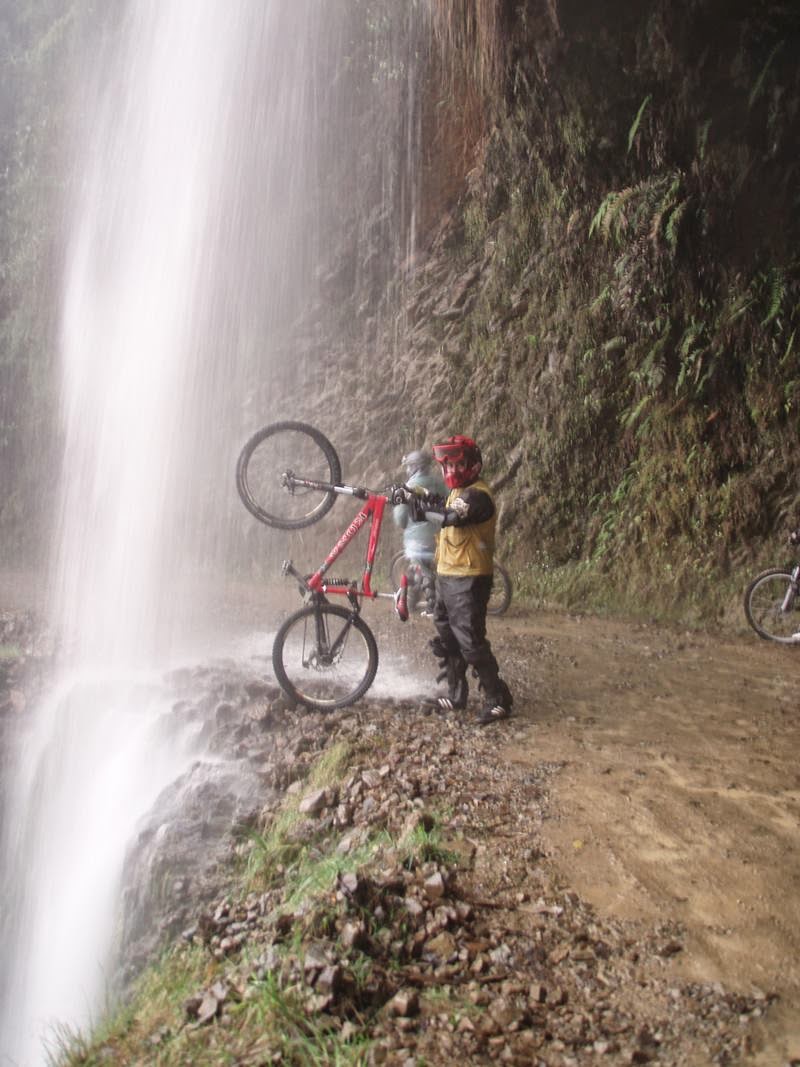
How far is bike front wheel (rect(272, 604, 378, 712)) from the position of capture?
5.99 m

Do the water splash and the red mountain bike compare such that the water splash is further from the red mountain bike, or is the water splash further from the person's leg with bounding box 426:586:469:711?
the person's leg with bounding box 426:586:469:711

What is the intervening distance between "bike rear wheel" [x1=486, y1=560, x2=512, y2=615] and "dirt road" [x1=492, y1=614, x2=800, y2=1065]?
5.64ft

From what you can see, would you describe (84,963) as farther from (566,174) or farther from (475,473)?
(566,174)

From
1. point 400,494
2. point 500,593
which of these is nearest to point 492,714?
point 400,494

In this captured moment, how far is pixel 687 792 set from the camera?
4355mm

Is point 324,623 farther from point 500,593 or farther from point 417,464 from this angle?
point 500,593

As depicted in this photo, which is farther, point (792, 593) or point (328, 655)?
point (792, 593)

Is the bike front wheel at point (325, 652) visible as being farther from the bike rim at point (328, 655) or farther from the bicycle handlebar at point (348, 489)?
the bicycle handlebar at point (348, 489)

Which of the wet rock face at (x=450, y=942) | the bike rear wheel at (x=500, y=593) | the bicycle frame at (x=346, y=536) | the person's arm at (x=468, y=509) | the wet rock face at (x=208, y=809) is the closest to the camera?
the wet rock face at (x=450, y=942)

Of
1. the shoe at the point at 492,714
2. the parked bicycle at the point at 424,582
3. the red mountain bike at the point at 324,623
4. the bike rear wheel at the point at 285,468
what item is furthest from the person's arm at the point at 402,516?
the shoe at the point at 492,714

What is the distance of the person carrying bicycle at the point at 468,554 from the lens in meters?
5.56

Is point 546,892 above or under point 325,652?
under

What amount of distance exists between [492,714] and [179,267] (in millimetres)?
12287

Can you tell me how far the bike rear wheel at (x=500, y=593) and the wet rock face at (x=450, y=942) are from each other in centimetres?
484
